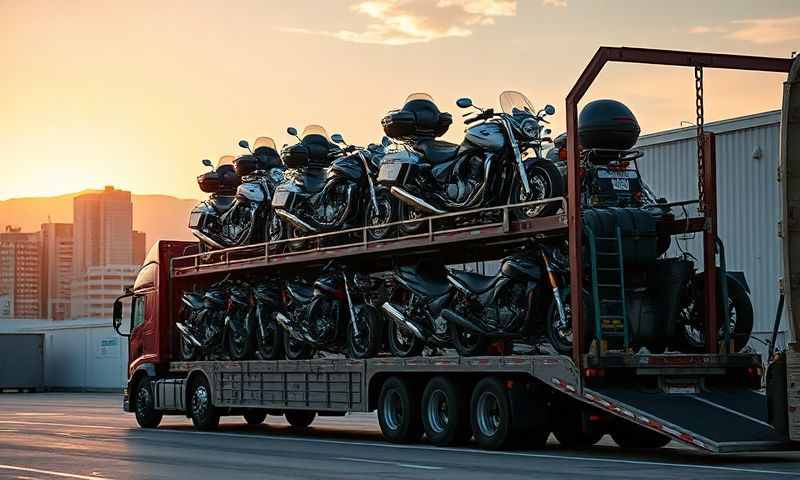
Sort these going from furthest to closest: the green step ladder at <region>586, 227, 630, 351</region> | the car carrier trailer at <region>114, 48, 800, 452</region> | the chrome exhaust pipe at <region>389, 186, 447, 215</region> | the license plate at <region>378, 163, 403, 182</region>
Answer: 1. the license plate at <region>378, 163, 403, 182</region>
2. the chrome exhaust pipe at <region>389, 186, 447, 215</region>
3. the green step ladder at <region>586, 227, 630, 351</region>
4. the car carrier trailer at <region>114, 48, 800, 452</region>

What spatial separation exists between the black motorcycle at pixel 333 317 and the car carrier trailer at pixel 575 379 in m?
0.39

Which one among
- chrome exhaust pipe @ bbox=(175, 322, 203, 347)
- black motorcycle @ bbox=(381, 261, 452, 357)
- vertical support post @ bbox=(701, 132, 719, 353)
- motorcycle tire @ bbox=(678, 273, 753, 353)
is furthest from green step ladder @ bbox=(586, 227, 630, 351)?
chrome exhaust pipe @ bbox=(175, 322, 203, 347)

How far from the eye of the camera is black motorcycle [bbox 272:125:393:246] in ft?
81.4

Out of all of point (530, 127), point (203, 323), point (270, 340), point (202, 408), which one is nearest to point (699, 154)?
point (530, 127)

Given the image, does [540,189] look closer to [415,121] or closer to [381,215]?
[415,121]

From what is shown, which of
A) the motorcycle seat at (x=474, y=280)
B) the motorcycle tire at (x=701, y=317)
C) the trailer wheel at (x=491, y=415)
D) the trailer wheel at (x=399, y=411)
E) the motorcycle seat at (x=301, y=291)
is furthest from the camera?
the motorcycle seat at (x=301, y=291)

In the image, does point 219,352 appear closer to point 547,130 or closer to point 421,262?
point 421,262

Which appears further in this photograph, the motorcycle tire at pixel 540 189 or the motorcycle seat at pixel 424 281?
the motorcycle seat at pixel 424 281

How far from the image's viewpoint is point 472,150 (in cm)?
2197

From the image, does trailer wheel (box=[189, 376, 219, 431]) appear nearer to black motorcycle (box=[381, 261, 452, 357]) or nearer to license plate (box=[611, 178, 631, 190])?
black motorcycle (box=[381, 261, 452, 357])

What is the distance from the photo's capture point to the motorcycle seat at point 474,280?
21.2 m

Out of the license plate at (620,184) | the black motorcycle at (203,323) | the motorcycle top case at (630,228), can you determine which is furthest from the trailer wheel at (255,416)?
the motorcycle top case at (630,228)

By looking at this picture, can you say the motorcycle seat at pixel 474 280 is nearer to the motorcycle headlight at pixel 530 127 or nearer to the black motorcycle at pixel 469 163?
the black motorcycle at pixel 469 163

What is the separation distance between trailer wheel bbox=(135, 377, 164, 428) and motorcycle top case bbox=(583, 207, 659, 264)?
12.8m
